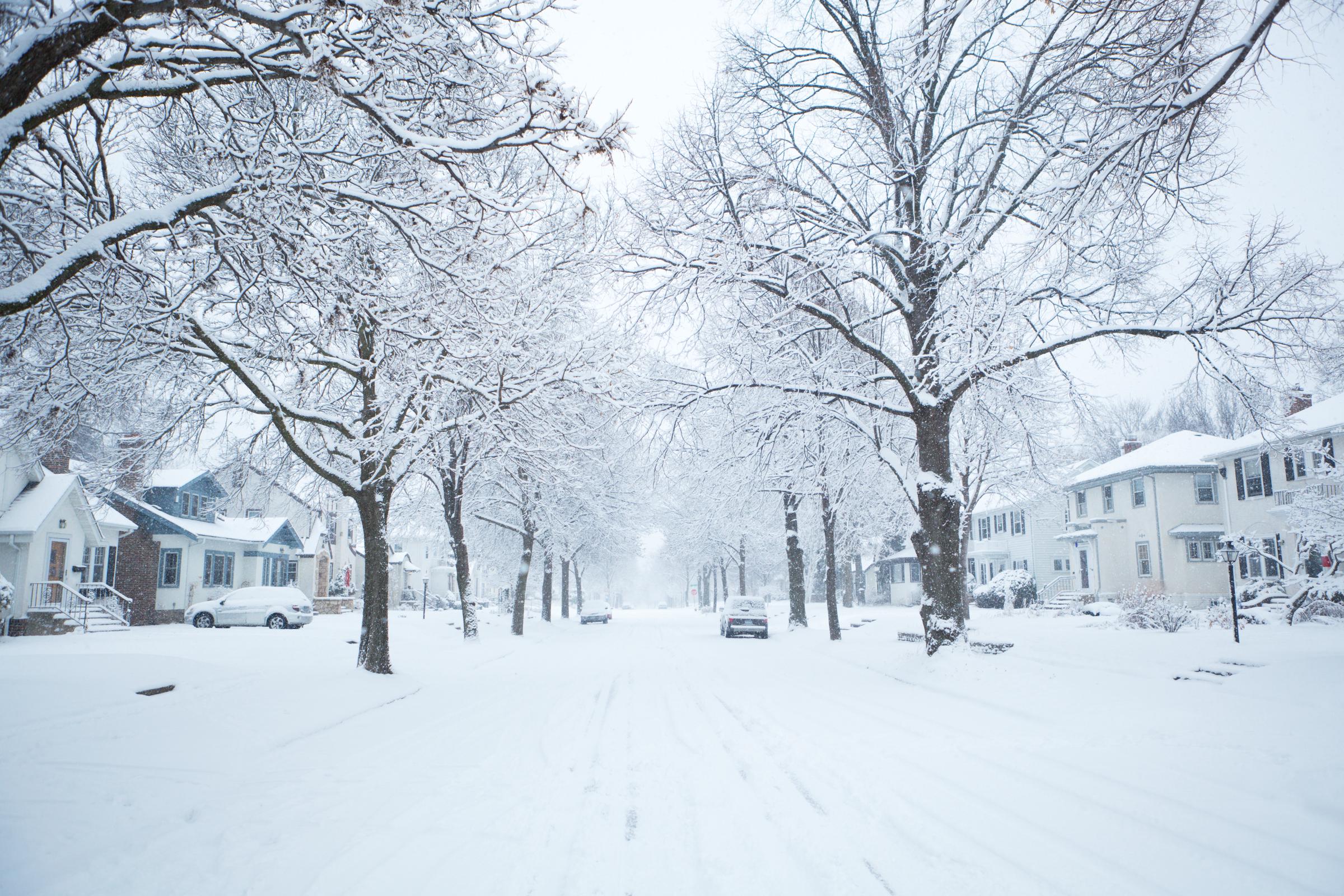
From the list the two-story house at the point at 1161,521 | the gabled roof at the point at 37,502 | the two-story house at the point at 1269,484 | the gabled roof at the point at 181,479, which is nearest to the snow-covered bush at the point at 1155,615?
the two-story house at the point at 1269,484

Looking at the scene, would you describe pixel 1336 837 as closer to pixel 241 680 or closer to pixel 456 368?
pixel 456 368

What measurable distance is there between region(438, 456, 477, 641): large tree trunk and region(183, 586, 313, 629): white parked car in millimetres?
9101

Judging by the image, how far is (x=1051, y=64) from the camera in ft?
36.3

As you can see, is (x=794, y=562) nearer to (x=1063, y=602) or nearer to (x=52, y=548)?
(x=1063, y=602)

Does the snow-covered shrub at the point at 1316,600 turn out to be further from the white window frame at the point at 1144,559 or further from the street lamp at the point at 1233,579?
the white window frame at the point at 1144,559

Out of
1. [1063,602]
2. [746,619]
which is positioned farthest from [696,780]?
[1063,602]

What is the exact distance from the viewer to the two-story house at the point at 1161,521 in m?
31.3

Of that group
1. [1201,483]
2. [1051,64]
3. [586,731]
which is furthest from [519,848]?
[1201,483]

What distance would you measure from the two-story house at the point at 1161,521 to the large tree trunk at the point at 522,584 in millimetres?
24765

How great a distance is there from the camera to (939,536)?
501 inches

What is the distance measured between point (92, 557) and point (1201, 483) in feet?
149

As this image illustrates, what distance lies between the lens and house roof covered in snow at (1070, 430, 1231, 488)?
3184 centimetres

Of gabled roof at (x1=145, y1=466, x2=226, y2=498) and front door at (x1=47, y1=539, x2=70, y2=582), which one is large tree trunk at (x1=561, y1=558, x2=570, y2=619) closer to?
gabled roof at (x1=145, y1=466, x2=226, y2=498)

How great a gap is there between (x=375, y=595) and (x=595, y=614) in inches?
1149
